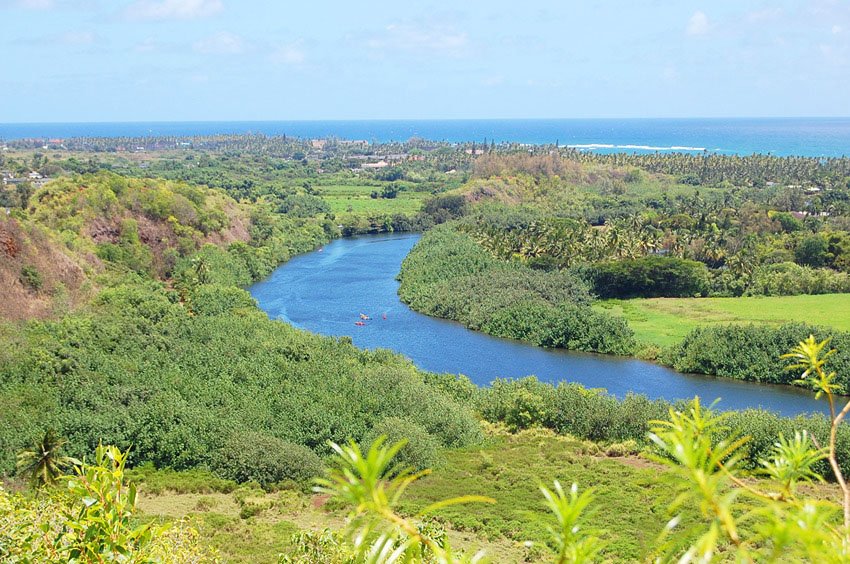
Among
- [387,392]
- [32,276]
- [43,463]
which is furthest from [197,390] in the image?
[32,276]

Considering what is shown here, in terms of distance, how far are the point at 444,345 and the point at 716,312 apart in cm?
1826

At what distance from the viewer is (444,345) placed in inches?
1832

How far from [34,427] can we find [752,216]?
65685 mm

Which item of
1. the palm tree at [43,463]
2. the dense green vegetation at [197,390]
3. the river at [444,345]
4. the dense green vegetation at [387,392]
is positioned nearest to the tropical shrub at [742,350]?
the dense green vegetation at [387,392]

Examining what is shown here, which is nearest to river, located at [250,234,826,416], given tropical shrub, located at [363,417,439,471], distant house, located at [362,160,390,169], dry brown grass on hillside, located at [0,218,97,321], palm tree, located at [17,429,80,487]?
tropical shrub, located at [363,417,439,471]

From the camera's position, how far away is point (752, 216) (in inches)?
2879

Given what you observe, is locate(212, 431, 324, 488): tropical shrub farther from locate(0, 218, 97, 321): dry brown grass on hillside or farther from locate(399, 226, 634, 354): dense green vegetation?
locate(399, 226, 634, 354): dense green vegetation

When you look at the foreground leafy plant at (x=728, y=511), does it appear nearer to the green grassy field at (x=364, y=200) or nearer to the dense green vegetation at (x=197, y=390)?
the dense green vegetation at (x=197, y=390)

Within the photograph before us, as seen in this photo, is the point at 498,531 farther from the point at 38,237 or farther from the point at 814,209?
the point at 814,209

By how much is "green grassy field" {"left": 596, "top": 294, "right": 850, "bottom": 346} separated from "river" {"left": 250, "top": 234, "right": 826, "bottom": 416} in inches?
207

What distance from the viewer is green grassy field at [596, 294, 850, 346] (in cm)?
4631

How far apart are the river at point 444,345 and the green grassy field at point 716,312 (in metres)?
5.25

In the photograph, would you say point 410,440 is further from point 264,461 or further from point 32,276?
point 32,276

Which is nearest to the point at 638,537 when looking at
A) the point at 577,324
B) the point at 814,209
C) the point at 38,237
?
the point at 577,324
